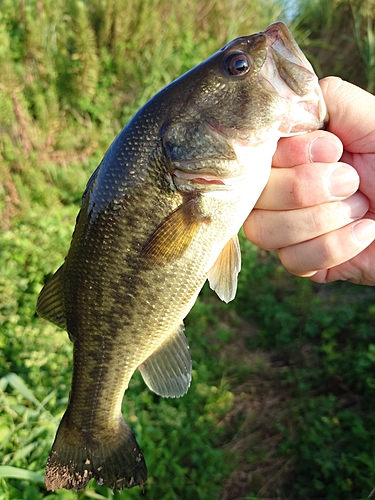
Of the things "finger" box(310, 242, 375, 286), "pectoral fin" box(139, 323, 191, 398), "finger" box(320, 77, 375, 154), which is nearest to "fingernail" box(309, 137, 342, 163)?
"finger" box(320, 77, 375, 154)

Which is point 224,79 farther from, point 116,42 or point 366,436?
point 116,42

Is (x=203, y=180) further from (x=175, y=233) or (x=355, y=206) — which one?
(x=355, y=206)

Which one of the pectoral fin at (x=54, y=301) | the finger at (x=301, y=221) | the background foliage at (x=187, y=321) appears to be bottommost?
the background foliage at (x=187, y=321)

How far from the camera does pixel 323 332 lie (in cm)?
389

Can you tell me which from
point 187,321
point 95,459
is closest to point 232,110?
point 95,459

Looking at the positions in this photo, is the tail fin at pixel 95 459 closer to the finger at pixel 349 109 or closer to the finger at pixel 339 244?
the finger at pixel 339 244

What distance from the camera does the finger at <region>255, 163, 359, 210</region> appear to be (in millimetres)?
1620

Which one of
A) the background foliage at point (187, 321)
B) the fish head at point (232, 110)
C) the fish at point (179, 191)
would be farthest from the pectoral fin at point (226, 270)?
the background foliage at point (187, 321)

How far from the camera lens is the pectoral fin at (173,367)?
5.66 ft

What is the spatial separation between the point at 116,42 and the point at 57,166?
1.84 m

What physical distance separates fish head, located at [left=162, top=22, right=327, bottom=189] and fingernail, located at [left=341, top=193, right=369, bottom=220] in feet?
1.43

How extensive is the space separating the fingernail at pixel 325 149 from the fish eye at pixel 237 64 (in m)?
0.41

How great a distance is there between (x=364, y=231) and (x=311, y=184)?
31 cm

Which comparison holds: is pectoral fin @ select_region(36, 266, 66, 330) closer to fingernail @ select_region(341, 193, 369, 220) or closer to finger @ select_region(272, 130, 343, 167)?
finger @ select_region(272, 130, 343, 167)
